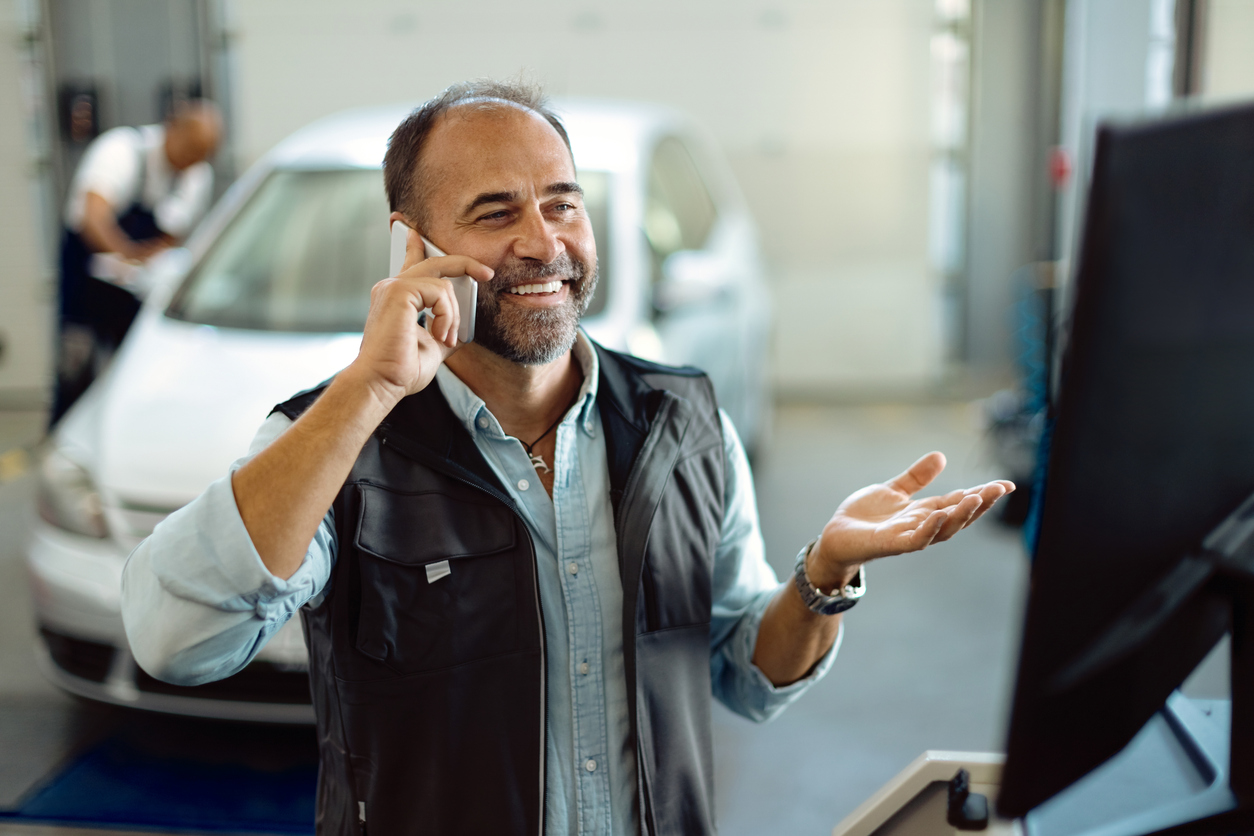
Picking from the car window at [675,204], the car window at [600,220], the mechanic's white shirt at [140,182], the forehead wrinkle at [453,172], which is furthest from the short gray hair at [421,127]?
the mechanic's white shirt at [140,182]

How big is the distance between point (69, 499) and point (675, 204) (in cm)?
223

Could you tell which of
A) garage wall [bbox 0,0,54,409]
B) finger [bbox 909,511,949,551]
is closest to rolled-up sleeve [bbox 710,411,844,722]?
finger [bbox 909,511,949,551]

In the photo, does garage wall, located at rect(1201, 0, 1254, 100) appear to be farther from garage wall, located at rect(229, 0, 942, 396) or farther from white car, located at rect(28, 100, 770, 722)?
garage wall, located at rect(229, 0, 942, 396)

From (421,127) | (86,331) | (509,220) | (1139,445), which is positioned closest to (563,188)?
(509,220)

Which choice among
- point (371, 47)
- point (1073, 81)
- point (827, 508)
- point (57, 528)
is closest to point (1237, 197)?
point (57, 528)

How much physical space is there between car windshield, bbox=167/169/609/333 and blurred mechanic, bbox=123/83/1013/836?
5.81 feet

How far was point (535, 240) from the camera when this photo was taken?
1275mm

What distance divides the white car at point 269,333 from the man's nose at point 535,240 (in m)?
1.43

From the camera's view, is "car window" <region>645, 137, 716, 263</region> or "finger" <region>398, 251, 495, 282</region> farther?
"car window" <region>645, 137, 716, 263</region>

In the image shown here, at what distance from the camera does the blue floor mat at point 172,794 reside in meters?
2.48

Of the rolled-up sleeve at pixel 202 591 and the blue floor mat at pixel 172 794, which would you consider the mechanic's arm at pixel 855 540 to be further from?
the blue floor mat at pixel 172 794

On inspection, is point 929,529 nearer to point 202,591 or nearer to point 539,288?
point 539,288

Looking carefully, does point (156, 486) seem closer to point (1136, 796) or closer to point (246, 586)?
point (246, 586)

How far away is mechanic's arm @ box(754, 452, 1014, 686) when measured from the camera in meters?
1.03
